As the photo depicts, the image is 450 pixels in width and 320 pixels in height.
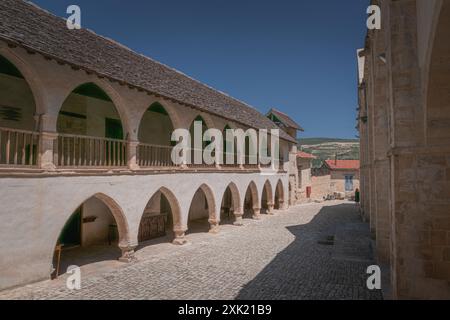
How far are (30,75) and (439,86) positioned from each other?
9142 millimetres

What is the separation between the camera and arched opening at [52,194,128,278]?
10.2 m

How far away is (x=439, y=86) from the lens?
4.98m

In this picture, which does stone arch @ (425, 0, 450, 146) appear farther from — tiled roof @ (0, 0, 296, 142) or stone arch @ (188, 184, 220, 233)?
stone arch @ (188, 184, 220, 233)

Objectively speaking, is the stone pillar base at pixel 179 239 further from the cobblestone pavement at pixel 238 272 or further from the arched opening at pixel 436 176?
the arched opening at pixel 436 176

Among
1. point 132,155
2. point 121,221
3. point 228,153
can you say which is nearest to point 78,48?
point 132,155

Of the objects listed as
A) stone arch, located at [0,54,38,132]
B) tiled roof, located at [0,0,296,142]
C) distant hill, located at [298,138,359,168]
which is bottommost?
stone arch, located at [0,54,38,132]

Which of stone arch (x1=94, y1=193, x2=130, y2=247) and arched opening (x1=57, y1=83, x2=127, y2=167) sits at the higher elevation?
arched opening (x1=57, y1=83, x2=127, y2=167)

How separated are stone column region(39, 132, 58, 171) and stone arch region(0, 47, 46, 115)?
0.65 metres

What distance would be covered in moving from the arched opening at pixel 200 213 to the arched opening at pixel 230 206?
1326mm

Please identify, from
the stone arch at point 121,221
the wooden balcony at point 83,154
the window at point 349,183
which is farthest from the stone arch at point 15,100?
the window at point 349,183

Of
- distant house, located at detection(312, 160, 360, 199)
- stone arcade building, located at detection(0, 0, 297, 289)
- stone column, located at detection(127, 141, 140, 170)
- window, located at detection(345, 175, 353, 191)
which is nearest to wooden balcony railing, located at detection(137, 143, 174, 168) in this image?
stone arcade building, located at detection(0, 0, 297, 289)

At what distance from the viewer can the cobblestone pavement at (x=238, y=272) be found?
753 cm
